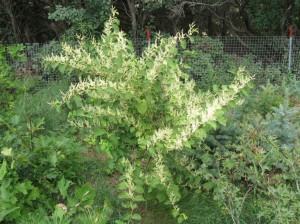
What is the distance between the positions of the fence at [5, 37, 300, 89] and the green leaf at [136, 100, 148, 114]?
5.01 meters

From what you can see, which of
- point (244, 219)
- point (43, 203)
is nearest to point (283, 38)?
point (244, 219)

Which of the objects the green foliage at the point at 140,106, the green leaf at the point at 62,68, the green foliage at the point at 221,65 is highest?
the green leaf at the point at 62,68

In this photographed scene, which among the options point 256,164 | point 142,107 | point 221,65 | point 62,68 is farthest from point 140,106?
point 221,65

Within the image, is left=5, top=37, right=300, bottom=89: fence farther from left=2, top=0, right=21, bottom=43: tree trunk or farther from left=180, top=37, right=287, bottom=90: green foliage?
left=2, top=0, right=21, bottom=43: tree trunk

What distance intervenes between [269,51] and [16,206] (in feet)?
24.9

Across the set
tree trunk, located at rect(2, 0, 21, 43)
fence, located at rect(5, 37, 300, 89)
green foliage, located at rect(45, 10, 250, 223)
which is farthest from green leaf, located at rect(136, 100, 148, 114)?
tree trunk, located at rect(2, 0, 21, 43)

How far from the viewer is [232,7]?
35.7ft

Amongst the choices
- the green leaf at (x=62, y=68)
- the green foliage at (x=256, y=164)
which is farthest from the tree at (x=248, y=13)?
the green leaf at (x=62, y=68)

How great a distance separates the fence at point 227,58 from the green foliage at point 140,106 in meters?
4.80

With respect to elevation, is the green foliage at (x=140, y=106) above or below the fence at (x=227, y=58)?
above

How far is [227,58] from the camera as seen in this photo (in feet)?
27.9

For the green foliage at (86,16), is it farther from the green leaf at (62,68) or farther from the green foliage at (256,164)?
the green leaf at (62,68)

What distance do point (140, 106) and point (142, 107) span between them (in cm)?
2

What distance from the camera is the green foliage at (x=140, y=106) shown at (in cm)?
249
